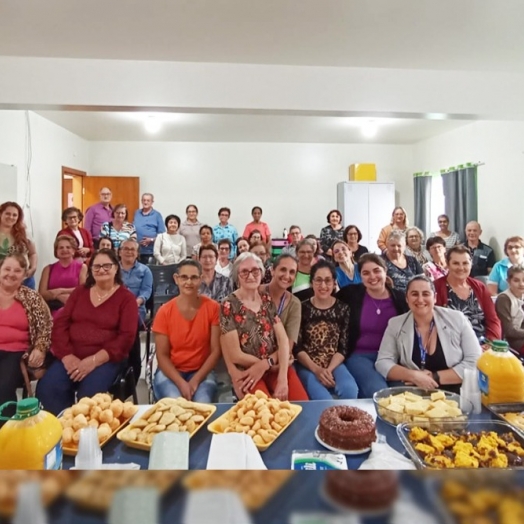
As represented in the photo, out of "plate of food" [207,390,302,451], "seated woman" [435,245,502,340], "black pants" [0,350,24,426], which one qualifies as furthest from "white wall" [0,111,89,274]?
A: "seated woman" [435,245,502,340]

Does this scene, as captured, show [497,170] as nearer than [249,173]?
Yes

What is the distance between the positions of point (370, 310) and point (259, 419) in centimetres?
135

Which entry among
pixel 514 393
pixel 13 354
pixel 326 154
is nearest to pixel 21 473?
pixel 514 393

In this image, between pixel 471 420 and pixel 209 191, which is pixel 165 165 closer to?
pixel 209 191

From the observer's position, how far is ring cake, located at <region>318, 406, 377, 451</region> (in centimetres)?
125

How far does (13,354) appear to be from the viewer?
239 centimetres

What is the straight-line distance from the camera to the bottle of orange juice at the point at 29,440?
0.93 meters

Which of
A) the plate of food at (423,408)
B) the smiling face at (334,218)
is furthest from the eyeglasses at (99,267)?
the smiling face at (334,218)

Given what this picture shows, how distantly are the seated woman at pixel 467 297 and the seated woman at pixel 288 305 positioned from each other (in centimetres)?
96

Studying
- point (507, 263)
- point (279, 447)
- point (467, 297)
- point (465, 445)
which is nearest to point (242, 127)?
point (507, 263)

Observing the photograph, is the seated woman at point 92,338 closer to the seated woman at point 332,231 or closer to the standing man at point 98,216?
the standing man at point 98,216

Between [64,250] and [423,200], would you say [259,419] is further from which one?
[423,200]

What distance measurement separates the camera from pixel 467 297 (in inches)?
106

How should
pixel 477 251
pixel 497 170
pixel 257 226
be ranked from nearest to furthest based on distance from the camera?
pixel 477 251, pixel 497 170, pixel 257 226
